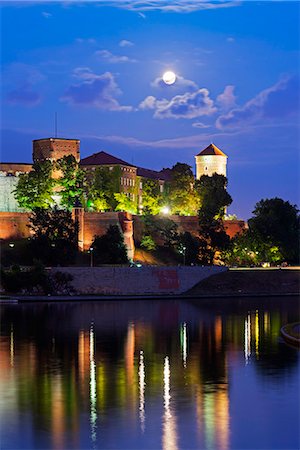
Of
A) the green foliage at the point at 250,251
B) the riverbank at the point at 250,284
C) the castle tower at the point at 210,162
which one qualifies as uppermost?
the castle tower at the point at 210,162

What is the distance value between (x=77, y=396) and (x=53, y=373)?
3.53 meters

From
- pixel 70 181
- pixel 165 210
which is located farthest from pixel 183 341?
pixel 165 210

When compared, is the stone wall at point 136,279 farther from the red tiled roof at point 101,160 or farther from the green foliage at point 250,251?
the red tiled roof at point 101,160

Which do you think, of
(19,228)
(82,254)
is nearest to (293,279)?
(82,254)

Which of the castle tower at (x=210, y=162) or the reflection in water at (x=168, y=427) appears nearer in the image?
the reflection in water at (x=168, y=427)

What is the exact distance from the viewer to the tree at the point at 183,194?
73.9 meters

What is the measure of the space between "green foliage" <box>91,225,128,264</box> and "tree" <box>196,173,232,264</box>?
7629 millimetres

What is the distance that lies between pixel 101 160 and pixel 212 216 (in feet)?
40.0

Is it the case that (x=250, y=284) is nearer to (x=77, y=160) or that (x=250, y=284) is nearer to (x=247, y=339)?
(x=77, y=160)

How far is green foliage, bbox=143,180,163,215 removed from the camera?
73562 millimetres

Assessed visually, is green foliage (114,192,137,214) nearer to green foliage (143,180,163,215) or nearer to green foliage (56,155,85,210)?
green foliage (56,155,85,210)

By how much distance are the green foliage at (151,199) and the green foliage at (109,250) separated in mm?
15934

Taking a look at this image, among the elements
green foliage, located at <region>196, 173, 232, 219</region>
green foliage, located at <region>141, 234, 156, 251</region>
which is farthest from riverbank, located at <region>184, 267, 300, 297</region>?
green foliage, located at <region>196, 173, 232, 219</region>

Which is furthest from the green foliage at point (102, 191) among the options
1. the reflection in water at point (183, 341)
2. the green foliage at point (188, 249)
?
the reflection in water at point (183, 341)
